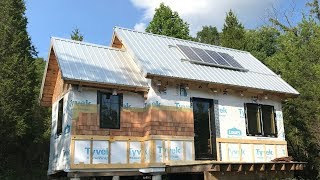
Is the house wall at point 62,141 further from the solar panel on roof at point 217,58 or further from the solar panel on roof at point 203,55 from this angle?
the solar panel on roof at point 217,58

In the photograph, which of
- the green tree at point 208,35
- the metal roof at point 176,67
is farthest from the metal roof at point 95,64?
the green tree at point 208,35

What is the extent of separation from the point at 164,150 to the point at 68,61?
4.86 meters

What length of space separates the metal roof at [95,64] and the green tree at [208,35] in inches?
2127

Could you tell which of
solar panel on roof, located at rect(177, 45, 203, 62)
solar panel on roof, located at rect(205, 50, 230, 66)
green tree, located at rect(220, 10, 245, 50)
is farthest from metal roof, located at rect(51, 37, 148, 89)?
green tree, located at rect(220, 10, 245, 50)

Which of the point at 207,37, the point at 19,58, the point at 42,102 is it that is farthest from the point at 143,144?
the point at 207,37

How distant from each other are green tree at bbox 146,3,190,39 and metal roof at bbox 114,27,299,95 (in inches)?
875

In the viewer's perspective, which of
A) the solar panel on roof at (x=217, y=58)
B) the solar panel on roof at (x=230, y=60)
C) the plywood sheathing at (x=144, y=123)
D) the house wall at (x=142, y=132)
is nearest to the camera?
the house wall at (x=142, y=132)

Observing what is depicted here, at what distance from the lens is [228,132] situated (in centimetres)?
1562

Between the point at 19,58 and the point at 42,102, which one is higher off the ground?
the point at 19,58

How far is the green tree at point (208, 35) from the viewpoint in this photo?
2800 inches

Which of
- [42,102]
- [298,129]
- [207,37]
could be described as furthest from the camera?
[207,37]

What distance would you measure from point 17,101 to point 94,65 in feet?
53.9

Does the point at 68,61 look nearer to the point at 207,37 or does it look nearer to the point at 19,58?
the point at 19,58

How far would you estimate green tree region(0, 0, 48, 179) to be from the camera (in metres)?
27.7
